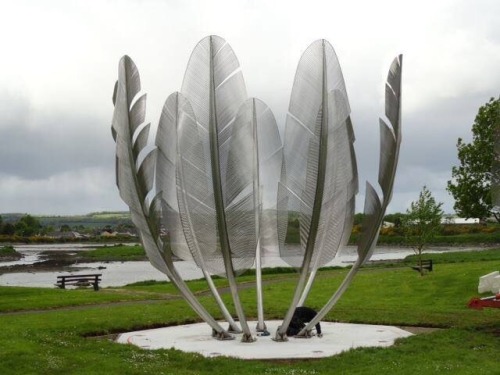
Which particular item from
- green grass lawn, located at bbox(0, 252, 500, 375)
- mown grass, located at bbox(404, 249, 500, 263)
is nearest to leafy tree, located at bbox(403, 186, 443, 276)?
green grass lawn, located at bbox(0, 252, 500, 375)

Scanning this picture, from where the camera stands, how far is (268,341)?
542 inches

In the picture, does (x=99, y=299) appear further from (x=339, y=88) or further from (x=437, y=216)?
(x=437, y=216)

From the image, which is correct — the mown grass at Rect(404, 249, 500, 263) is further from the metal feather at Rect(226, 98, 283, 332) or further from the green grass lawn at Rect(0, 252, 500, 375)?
the metal feather at Rect(226, 98, 283, 332)

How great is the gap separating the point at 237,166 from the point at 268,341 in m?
3.87

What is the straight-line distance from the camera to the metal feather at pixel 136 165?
14.1 metres

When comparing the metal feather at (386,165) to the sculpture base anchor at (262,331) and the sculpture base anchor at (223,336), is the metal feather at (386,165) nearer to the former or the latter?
the sculpture base anchor at (262,331)

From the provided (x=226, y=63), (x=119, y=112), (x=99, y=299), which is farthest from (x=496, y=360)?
(x=99, y=299)

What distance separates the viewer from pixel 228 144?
13.9m

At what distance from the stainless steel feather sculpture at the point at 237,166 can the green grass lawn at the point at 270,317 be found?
2.24m

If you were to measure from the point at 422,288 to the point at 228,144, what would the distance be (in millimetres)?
15108

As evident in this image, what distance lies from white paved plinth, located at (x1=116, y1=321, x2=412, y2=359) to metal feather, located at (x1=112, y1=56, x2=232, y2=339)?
0.83 meters

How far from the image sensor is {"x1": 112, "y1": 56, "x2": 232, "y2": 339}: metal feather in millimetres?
14141

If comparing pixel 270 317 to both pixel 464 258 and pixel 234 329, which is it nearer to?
pixel 234 329

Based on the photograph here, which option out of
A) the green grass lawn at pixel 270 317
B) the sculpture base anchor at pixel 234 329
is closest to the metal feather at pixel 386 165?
the sculpture base anchor at pixel 234 329
